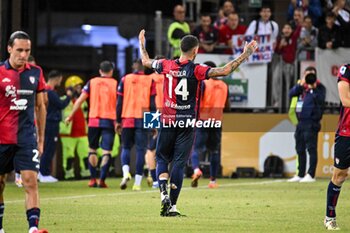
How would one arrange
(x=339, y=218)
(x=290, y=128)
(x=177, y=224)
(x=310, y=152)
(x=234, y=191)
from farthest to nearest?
(x=290, y=128) → (x=310, y=152) → (x=234, y=191) → (x=339, y=218) → (x=177, y=224)

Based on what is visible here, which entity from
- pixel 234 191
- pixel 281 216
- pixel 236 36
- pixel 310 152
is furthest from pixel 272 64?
pixel 281 216

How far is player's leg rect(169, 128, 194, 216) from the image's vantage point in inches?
576

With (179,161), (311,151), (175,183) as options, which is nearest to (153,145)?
(311,151)

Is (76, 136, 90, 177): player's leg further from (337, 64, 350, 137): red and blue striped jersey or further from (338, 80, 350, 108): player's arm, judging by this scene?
(338, 80, 350, 108): player's arm

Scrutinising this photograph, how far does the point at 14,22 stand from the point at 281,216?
11.9 metres

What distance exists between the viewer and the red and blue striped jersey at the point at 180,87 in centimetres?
1462

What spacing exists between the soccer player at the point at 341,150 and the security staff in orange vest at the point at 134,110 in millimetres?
8638

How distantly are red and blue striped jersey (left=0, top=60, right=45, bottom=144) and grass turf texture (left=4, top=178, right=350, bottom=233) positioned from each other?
1.63 meters

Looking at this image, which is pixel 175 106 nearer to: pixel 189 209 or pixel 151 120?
pixel 189 209

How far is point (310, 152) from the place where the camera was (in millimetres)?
24234

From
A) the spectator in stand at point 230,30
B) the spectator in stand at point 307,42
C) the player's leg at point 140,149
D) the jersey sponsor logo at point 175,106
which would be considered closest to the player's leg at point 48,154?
the player's leg at point 140,149

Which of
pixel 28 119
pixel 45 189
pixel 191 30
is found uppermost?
pixel 191 30

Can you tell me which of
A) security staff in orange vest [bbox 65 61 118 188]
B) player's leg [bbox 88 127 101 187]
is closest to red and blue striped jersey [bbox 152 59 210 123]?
security staff in orange vest [bbox 65 61 118 188]

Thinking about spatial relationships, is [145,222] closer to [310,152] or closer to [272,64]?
[310,152]
